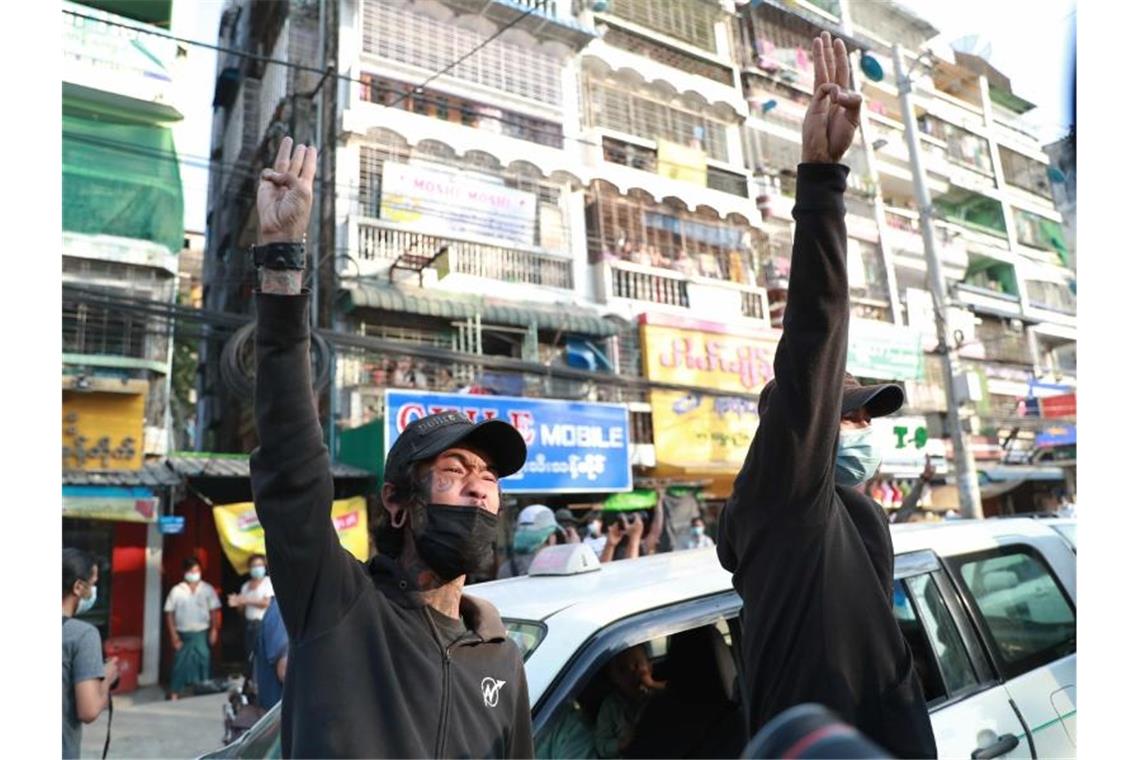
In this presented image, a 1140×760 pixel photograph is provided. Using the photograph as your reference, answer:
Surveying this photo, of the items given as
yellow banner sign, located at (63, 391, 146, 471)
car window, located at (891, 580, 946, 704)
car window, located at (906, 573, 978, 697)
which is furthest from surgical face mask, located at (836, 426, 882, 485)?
yellow banner sign, located at (63, 391, 146, 471)

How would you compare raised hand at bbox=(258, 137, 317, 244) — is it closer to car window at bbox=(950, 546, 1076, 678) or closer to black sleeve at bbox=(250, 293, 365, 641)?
black sleeve at bbox=(250, 293, 365, 641)

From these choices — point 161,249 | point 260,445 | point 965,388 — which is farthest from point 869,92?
point 260,445

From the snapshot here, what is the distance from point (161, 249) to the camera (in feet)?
34.1

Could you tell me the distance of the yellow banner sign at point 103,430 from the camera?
9055mm

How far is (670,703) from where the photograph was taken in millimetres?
2584

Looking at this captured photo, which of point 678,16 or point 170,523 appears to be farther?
point 678,16

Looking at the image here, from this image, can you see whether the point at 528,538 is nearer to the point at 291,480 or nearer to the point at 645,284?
the point at 291,480

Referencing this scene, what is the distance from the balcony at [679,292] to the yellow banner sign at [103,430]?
7688 mm

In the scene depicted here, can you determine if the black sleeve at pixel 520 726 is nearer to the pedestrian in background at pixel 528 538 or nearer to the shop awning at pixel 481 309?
the pedestrian in background at pixel 528 538

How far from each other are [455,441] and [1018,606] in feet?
8.33

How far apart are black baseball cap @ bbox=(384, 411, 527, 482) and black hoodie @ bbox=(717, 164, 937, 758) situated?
0.47m

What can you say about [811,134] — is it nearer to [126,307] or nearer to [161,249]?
[126,307]

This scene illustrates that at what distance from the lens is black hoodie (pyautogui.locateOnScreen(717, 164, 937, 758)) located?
1258 mm

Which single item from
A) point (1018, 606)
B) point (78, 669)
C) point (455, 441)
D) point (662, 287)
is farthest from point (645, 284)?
point (455, 441)
